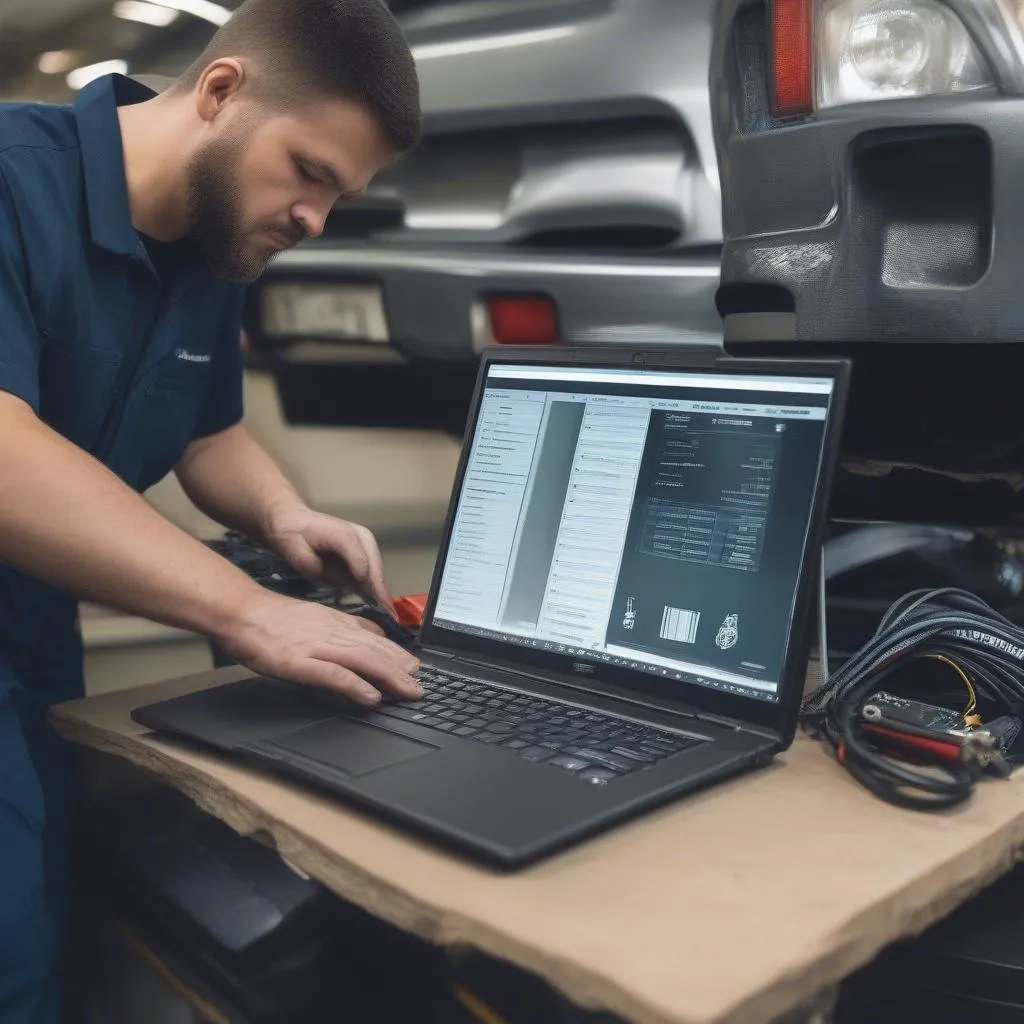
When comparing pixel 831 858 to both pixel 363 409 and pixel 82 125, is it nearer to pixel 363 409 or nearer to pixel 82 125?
pixel 82 125

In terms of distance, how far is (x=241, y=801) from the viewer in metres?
0.64

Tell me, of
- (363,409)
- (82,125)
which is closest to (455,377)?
(363,409)

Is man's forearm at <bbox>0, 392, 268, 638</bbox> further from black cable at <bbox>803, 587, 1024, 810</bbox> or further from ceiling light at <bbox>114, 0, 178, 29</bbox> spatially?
ceiling light at <bbox>114, 0, 178, 29</bbox>

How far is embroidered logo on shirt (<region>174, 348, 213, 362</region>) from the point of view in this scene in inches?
42.4

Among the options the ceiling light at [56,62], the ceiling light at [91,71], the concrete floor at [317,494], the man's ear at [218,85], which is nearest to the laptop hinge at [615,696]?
the man's ear at [218,85]

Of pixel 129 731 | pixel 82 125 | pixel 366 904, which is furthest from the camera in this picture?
pixel 82 125

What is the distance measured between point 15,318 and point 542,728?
20.1 inches

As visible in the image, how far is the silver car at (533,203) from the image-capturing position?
1.26m

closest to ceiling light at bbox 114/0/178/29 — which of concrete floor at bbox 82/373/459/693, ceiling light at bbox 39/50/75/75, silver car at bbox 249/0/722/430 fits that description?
ceiling light at bbox 39/50/75/75

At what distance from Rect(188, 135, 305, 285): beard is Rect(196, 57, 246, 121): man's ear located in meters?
0.03

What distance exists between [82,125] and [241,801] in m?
0.67

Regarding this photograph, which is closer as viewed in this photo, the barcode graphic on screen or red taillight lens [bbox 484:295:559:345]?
the barcode graphic on screen

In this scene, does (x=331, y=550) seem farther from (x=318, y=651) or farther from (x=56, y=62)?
(x=56, y=62)

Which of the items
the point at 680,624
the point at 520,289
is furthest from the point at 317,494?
the point at 680,624
